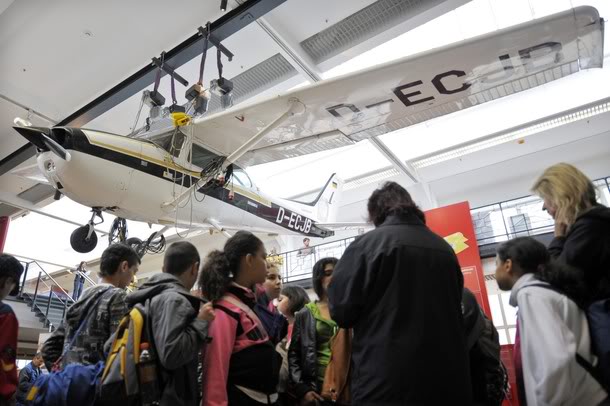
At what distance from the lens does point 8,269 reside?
6.89ft

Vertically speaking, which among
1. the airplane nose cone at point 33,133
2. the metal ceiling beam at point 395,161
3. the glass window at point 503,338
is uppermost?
the metal ceiling beam at point 395,161

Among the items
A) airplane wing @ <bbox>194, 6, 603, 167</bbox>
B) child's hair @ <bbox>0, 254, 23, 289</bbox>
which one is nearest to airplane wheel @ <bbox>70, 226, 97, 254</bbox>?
airplane wing @ <bbox>194, 6, 603, 167</bbox>

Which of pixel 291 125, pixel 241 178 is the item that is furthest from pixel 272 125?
pixel 241 178

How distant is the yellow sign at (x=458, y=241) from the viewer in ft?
17.4

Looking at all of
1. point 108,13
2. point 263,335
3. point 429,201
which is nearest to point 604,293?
point 263,335

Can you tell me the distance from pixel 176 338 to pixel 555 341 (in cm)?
145

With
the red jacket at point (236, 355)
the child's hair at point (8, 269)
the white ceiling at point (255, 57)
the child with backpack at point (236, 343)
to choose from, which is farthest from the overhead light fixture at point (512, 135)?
the child's hair at point (8, 269)

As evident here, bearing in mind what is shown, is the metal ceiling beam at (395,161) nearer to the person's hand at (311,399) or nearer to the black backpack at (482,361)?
the black backpack at (482,361)

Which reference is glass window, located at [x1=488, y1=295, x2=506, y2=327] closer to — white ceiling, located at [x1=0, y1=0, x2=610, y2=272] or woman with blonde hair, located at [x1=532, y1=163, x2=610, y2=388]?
white ceiling, located at [x1=0, y1=0, x2=610, y2=272]

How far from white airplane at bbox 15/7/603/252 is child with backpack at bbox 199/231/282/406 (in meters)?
2.58

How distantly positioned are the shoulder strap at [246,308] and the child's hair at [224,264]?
1.6 inches

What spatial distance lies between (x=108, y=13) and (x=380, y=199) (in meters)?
5.17

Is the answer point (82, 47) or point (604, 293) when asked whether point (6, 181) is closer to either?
point (82, 47)

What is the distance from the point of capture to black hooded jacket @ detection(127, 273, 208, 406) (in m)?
1.62
